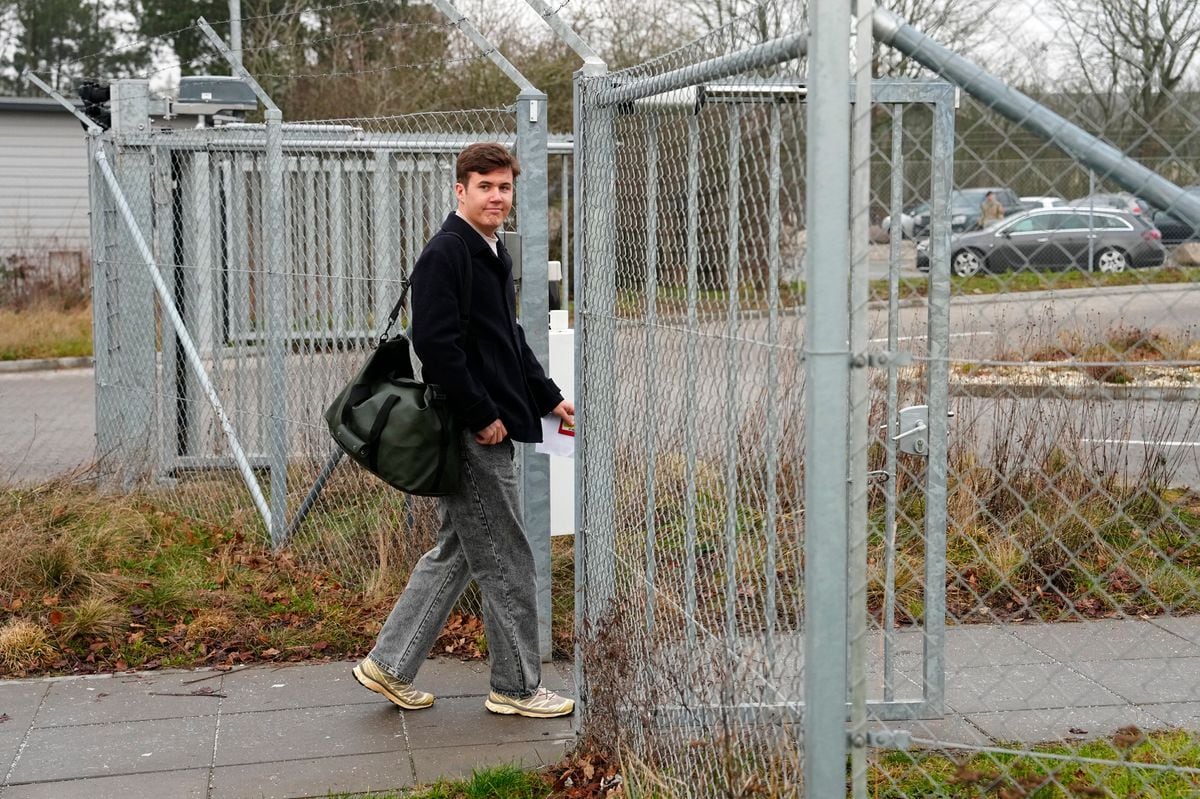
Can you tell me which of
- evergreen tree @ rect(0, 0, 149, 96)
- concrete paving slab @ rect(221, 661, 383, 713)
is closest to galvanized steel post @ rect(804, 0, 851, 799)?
concrete paving slab @ rect(221, 661, 383, 713)

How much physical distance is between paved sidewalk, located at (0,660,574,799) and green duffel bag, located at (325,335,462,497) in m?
0.88

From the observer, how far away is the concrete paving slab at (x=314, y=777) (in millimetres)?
4520

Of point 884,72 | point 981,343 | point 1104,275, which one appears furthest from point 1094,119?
point 981,343

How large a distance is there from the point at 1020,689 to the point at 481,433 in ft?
7.26

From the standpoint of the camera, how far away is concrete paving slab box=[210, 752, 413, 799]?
14.8 ft

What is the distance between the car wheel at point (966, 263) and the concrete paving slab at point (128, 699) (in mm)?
3460

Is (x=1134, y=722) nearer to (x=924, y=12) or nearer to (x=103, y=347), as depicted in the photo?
(x=924, y=12)

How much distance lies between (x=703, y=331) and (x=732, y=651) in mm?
799

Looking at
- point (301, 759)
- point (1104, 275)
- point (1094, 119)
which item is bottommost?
point (301, 759)

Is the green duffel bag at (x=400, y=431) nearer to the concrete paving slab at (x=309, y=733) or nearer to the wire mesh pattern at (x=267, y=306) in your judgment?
the concrete paving slab at (x=309, y=733)

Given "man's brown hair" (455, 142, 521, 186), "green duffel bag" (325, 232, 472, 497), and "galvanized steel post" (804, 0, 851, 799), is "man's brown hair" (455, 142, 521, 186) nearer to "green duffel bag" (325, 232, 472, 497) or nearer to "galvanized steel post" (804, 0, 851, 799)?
"green duffel bag" (325, 232, 472, 497)

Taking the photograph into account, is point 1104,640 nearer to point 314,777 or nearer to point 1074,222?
point 314,777

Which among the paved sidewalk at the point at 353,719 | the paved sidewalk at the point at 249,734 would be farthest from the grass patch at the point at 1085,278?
the paved sidewalk at the point at 249,734

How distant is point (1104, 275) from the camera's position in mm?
2432
